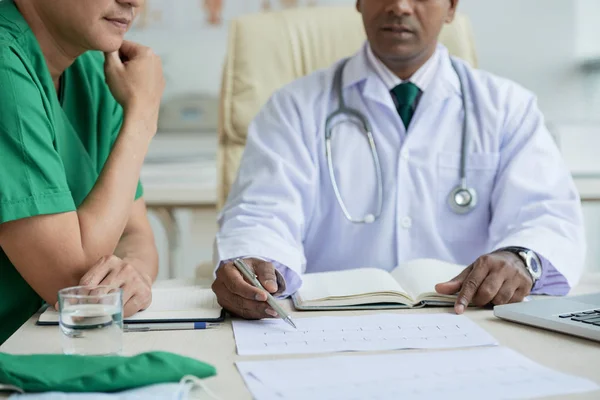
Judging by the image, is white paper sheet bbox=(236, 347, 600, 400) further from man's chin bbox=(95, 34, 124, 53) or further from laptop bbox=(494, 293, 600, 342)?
man's chin bbox=(95, 34, 124, 53)

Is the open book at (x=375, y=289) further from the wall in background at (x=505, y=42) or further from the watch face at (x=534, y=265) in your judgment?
the wall in background at (x=505, y=42)

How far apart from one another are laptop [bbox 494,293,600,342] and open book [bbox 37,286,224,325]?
39cm

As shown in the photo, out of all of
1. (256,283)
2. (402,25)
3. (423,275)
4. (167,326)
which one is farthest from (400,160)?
(167,326)

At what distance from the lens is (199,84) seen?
2.86 meters

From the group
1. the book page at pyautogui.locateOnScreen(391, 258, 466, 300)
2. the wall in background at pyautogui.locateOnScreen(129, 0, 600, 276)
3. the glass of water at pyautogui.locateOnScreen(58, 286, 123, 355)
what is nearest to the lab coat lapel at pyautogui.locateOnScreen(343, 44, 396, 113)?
the book page at pyautogui.locateOnScreen(391, 258, 466, 300)

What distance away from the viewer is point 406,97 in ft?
5.19

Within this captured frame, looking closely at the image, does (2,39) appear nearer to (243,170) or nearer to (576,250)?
(243,170)

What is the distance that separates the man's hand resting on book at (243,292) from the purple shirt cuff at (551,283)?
0.43 meters

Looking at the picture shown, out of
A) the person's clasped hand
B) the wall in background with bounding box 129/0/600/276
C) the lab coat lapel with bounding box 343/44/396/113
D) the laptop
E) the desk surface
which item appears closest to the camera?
the desk surface

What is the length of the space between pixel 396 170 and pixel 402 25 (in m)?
0.30

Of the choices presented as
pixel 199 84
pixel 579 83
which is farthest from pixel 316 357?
pixel 579 83

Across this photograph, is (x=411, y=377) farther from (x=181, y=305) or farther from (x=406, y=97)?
(x=406, y=97)

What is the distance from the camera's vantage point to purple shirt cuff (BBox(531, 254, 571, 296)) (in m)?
1.17

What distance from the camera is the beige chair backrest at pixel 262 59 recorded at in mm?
1849
